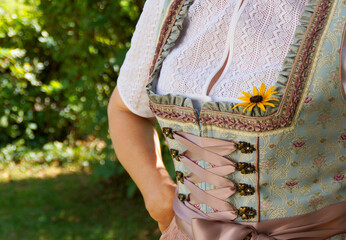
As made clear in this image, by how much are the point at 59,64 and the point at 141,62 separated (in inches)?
215

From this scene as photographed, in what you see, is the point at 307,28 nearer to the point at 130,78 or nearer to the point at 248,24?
the point at 248,24

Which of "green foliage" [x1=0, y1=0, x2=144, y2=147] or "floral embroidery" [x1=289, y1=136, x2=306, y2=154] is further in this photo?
"green foliage" [x1=0, y1=0, x2=144, y2=147]

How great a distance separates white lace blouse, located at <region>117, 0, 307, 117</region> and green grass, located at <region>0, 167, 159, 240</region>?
10.3 feet

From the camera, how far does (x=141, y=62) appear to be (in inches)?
57.9

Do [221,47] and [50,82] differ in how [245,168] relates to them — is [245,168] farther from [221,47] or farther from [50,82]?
[50,82]

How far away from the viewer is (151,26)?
4.76 feet

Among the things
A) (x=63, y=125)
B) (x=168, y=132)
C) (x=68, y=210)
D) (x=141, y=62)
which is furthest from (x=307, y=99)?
(x=63, y=125)

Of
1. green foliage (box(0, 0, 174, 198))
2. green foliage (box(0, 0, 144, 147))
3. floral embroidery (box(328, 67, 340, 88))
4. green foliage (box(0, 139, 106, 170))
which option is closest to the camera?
floral embroidery (box(328, 67, 340, 88))

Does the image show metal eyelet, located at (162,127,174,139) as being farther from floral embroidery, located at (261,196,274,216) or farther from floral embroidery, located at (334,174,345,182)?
floral embroidery, located at (334,174,345,182)

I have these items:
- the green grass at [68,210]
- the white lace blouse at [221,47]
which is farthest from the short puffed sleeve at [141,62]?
the green grass at [68,210]

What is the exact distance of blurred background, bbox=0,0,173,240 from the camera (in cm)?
411

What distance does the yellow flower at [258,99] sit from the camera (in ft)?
3.67

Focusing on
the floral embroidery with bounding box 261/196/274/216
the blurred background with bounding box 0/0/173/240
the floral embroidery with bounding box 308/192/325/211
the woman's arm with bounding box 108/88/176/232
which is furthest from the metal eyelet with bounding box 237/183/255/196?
the blurred background with bounding box 0/0/173/240

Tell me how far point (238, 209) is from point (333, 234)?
0.75 ft
